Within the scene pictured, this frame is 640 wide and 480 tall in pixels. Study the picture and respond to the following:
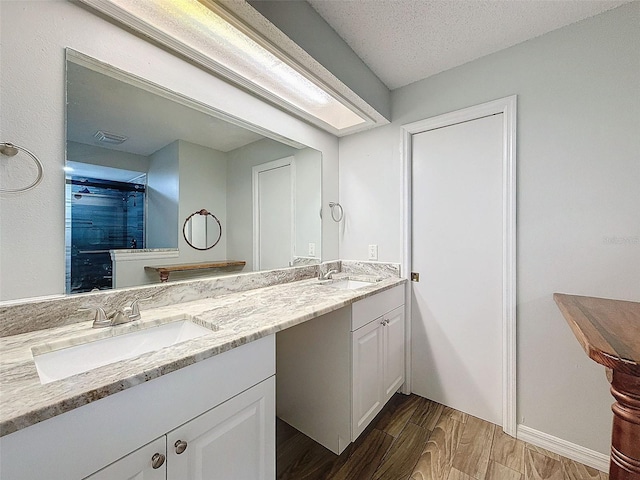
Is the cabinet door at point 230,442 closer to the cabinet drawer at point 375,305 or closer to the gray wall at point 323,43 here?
the cabinet drawer at point 375,305

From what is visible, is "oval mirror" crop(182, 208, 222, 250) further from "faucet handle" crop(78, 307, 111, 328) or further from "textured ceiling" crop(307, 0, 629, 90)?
"textured ceiling" crop(307, 0, 629, 90)

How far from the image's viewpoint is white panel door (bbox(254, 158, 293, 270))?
180cm

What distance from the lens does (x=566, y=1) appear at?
1.31 meters

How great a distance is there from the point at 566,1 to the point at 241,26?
1.57 m

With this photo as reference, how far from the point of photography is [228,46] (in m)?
1.38

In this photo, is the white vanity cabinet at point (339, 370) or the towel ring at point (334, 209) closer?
the white vanity cabinet at point (339, 370)

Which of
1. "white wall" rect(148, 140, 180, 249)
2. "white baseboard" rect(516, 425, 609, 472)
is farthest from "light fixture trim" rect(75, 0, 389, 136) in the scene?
"white baseboard" rect(516, 425, 609, 472)

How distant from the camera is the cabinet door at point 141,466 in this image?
625 mm

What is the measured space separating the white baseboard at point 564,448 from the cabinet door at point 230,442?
1.50 metres

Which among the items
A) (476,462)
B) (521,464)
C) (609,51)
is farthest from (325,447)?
(609,51)

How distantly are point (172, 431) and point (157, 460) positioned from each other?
2.5 inches

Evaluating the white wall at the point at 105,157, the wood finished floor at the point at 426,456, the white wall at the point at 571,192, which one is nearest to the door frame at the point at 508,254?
the white wall at the point at 571,192

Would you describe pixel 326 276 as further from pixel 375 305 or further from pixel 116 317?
pixel 116 317

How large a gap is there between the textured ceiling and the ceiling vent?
1.10 metres
